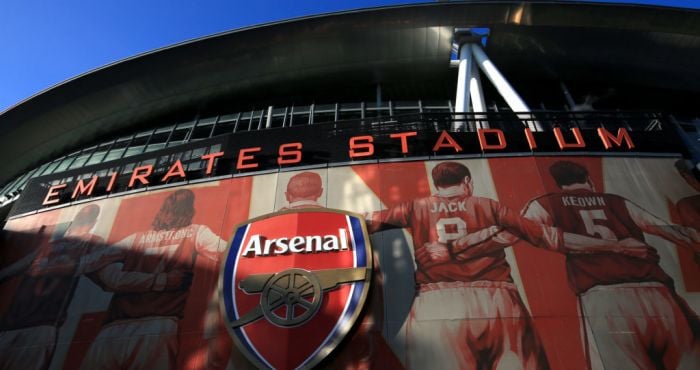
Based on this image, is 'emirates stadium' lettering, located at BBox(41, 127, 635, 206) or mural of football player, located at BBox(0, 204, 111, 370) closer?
mural of football player, located at BBox(0, 204, 111, 370)

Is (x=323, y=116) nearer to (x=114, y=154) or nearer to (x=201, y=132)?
(x=201, y=132)

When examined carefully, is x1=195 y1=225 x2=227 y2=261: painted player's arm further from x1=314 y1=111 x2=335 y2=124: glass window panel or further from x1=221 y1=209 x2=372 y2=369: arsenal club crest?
x1=314 y1=111 x2=335 y2=124: glass window panel

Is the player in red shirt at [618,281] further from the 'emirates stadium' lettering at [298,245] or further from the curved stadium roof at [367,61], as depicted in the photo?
the curved stadium roof at [367,61]

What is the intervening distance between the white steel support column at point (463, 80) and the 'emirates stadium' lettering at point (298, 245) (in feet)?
26.9

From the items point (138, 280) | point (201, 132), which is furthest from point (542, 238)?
point (201, 132)

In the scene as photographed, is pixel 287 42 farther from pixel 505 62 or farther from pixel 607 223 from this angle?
pixel 607 223

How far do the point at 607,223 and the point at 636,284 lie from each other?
6.56ft

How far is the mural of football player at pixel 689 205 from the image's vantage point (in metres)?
12.2

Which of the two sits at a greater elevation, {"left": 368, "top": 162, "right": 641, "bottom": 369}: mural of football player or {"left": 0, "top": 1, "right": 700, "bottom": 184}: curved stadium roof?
{"left": 0, "top": 1, "right": 700, "bottom": 184}: curved stadium roof

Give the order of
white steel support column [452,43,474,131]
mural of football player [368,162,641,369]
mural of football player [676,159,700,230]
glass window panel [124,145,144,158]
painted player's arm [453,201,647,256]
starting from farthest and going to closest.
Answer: glass window panel [124,145,144,158]
white steel support column [452,43,474,131]
mural of football player [676,159,700,230]
painted player's arm [453,201,647,256]
mural of football player [368,162,641,369]

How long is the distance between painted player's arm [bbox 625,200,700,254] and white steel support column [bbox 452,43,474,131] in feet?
23.9

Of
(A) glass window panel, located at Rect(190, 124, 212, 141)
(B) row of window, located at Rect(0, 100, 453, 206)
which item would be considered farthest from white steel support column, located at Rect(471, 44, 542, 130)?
(A) glass window panel, located at Rect(190, 124, 212, 141)

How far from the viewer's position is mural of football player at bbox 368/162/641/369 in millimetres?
9898

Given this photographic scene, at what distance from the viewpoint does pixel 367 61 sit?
22.3 metres
